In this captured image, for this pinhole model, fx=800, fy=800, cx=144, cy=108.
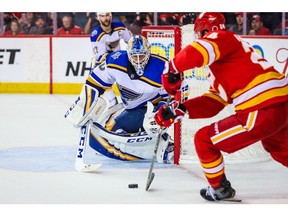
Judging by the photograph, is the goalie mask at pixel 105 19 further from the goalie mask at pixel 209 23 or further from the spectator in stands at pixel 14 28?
the goalie mask at pixel 209 23

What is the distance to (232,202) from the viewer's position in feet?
13.4

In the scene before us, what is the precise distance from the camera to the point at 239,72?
386 cm

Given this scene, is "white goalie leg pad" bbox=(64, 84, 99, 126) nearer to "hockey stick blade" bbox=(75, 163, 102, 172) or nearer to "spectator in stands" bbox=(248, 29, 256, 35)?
"hockey stick blade" bbox=(75, 163, 102, 172)

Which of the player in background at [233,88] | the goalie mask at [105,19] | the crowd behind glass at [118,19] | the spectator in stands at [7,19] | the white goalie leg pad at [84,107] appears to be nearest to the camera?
the player in background at [233,88]

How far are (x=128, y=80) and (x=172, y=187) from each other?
924 millimetres

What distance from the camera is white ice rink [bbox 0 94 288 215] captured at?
13.6 feet

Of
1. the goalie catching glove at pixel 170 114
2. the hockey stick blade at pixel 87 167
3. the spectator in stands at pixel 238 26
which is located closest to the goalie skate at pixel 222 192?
the goalie catching glove at pixel 170 114

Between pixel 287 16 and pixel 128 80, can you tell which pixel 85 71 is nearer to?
pixel 287 16

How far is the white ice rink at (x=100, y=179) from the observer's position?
13.6 ft

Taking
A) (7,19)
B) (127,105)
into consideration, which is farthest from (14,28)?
(127,105)

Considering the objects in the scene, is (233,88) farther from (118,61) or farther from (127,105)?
(127,105)

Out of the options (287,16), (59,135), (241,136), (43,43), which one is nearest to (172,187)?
(241,136)

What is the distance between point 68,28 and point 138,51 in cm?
463

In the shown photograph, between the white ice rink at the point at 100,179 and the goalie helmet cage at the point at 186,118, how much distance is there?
132mm
